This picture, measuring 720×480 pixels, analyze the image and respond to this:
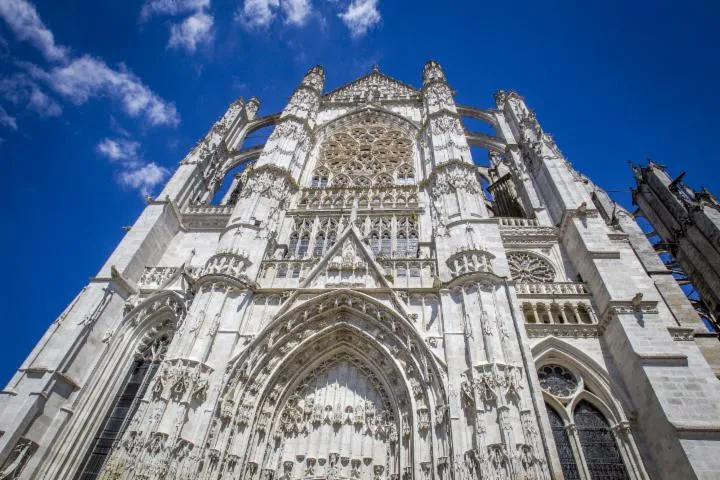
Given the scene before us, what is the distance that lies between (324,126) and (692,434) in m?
17.8

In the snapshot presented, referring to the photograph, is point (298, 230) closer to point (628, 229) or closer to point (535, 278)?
point (535, 278)

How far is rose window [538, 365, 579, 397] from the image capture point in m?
10.2

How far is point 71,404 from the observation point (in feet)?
33.0

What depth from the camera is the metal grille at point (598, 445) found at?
8.91 m

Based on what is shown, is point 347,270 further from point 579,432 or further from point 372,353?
point 579,432

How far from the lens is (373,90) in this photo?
24.0 metres

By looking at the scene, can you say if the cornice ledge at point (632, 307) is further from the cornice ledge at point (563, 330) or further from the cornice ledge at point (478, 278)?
the cornice ledge at point (478, 278)

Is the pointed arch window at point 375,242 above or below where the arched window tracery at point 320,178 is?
below

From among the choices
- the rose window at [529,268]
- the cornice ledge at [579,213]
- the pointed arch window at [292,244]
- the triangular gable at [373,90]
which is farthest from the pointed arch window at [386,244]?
the triangular gable at [373,90]

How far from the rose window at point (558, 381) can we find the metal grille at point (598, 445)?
1.32ft

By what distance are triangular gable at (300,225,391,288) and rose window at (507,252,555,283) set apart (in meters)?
4.51

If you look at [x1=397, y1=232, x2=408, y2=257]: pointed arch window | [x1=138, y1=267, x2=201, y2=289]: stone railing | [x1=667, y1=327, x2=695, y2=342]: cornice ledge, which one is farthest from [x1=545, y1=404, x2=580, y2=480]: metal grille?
[x1=138, y1=267, x2=201, y2=289]: stone railing

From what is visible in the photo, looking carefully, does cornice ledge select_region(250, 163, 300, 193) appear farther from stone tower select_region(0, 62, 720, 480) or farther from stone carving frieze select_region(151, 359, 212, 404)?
stone carving frieze select_region(151, 359, 212, 404)

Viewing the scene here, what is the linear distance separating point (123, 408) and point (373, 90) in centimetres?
1956
